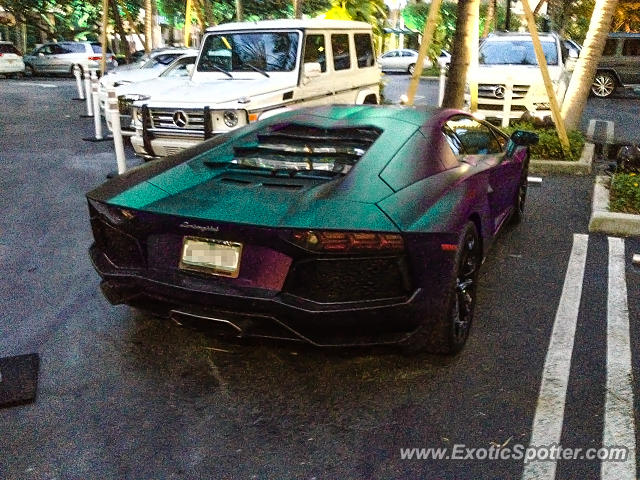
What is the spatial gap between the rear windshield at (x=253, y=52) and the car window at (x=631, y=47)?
1517 cm

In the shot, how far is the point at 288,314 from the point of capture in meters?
3.11

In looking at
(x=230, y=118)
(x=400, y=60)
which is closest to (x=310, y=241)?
(x=230, y=118)

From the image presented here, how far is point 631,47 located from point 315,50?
14.9 m

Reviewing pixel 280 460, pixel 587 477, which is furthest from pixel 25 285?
pixel 587 477

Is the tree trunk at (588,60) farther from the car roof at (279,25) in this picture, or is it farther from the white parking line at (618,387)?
the white parking line at (618,387)

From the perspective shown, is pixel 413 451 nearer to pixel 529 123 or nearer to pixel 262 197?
pixel 262 197

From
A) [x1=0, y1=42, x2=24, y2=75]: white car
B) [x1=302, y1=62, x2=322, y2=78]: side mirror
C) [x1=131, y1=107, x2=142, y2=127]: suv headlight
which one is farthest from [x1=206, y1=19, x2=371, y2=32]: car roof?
[x1=0, y1=42, x2=24, y2=75]: white car

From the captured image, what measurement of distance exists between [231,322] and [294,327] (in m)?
0.33

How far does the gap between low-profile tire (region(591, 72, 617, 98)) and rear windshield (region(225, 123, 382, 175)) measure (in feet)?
59.1

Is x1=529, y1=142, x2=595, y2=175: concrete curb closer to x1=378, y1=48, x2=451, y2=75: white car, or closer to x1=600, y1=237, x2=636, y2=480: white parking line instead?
x1=600, y1=237, x2=636, y2=480: white parking line

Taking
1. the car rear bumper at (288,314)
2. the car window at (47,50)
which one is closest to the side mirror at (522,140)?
the car rear bumper at (288,314)

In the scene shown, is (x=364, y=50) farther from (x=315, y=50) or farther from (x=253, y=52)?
(x=253, y=52)

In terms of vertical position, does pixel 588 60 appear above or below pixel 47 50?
below

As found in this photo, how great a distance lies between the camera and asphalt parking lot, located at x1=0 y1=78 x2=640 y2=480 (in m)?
2.84
